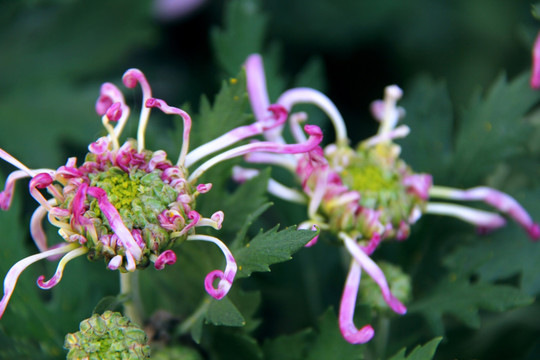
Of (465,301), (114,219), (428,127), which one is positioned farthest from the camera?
(428,127)

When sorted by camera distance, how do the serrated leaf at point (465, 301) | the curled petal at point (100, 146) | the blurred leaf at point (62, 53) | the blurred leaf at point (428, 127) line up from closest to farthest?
1. the curled petal at point (100, 146)
2. the serrated leaf at point (465, 301)
3. the blurred leaf at point (428, 127)
4. the blurred leaf at point (62, 53)

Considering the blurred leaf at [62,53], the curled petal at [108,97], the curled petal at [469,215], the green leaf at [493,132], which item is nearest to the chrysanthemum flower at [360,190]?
the curled petal at [469,215]

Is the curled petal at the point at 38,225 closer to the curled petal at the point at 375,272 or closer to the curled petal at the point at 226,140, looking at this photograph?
the curled petal at the point at 226,140

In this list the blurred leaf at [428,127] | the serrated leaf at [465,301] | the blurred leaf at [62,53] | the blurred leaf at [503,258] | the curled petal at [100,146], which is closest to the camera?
the curled petal at [100,146]

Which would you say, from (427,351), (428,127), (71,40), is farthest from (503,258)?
(71,40)

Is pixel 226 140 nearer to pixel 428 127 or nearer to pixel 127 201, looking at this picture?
pixel 127 201

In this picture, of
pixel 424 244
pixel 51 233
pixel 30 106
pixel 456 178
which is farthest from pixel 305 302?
pixel 30 106

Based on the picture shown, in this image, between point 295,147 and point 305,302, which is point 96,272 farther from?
point 295,147
